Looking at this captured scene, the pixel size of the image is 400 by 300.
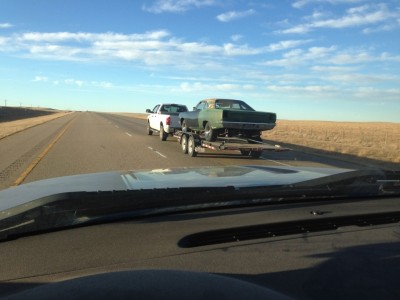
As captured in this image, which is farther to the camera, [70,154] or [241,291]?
[70,154]

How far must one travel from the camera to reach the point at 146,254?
2.29m

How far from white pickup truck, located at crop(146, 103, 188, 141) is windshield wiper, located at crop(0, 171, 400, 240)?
1923 cm

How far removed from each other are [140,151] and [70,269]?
17.0m

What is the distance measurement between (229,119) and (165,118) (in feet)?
27.4

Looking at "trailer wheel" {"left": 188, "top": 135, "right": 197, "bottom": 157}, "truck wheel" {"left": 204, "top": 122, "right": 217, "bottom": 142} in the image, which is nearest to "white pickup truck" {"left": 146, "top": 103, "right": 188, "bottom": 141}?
"trailer wheel" {"left": 188, "top": 135, "right": 197, "bottom": 157}

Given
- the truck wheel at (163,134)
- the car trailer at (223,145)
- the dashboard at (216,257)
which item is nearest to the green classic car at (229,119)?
the car trailer at (223,145)

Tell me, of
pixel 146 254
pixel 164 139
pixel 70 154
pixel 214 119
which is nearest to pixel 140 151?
pixel 70 154

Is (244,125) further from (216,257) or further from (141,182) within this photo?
(216,257)

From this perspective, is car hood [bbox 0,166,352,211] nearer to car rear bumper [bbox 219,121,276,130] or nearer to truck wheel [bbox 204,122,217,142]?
car rear bumper [bbox 219,121,276,130]

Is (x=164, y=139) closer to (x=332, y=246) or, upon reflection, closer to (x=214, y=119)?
(x=214, y=119)

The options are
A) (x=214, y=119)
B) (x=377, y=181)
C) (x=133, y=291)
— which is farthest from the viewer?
(x=214, y=119)

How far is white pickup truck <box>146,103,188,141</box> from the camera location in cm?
2278

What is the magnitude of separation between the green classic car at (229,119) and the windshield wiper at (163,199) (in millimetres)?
11724

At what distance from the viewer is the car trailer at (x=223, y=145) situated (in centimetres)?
1538
